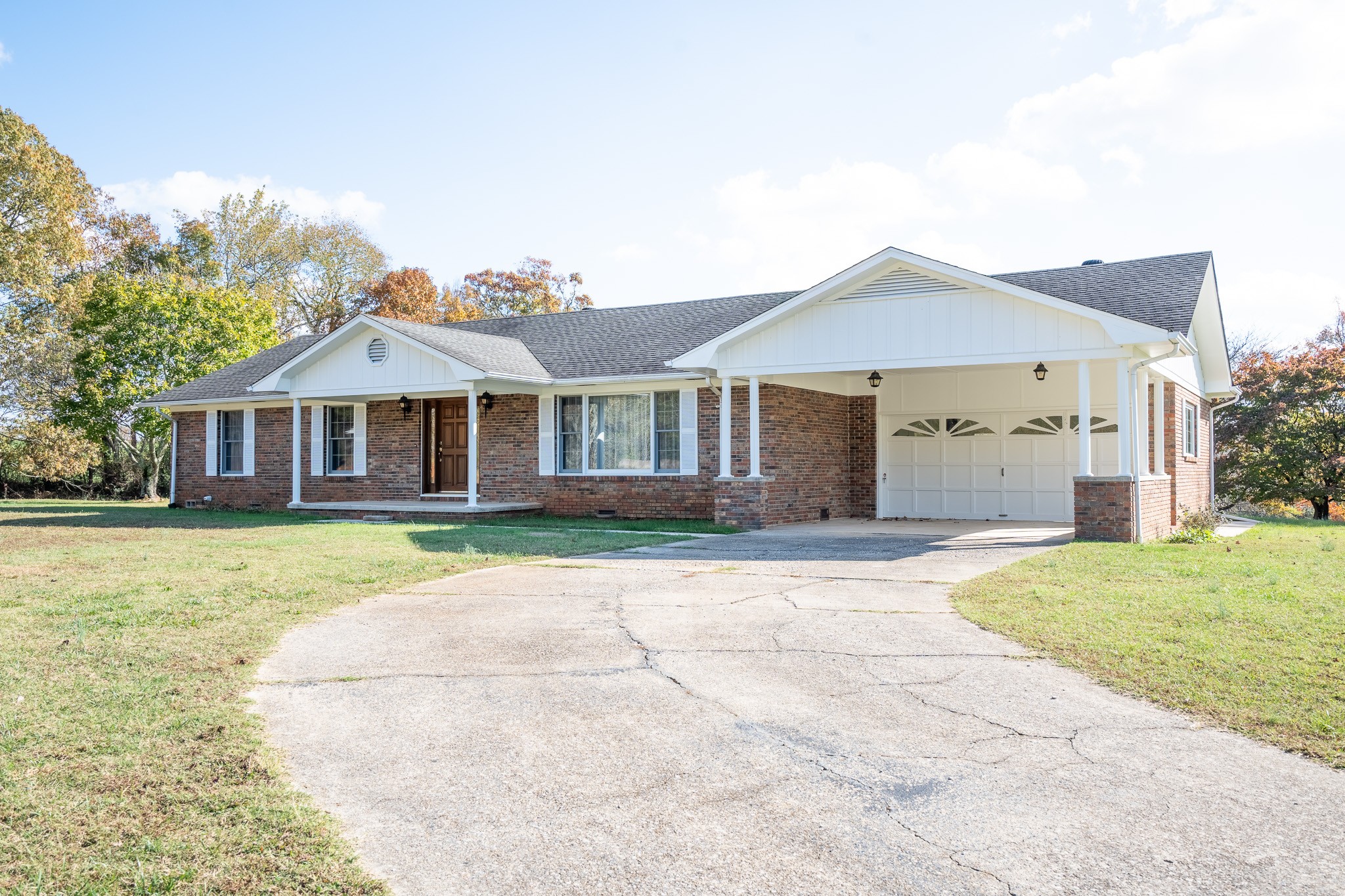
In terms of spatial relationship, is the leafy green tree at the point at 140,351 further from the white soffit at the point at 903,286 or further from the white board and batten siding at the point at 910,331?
the white soffit at the point at 903,286

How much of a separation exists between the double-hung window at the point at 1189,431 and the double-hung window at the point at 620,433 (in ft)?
31.0

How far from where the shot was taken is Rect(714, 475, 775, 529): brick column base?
16109 mm

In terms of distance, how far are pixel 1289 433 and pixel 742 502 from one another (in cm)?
1888

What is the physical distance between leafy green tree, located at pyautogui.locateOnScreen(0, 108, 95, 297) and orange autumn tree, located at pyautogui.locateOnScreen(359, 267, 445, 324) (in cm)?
1377

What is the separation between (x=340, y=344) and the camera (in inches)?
786

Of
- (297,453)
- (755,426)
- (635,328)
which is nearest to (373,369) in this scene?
(297,453)

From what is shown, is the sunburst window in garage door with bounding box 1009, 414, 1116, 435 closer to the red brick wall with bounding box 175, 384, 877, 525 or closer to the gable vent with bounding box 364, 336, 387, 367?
the red brick wall with bounding box 175, 384, 877, 525

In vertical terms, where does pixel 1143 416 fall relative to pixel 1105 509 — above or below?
above

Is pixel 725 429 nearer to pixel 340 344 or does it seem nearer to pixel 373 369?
pixel 373 369

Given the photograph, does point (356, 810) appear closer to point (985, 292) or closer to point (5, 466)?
point (985, 292)

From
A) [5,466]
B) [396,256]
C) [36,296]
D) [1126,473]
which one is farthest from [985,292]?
[396,256]

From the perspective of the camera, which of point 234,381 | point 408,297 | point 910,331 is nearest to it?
point 910,331

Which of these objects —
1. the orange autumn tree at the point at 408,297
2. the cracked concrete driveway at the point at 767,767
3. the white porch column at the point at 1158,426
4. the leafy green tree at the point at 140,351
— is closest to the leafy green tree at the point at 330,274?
the orange autumn tree at the point at 408,297

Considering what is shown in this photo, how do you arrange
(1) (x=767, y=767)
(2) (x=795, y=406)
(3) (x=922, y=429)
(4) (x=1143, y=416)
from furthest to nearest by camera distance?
(3) (x=922, y=429), (2) (x=795, y=406), (4) (x=1143, y=416), (1) (x=767, y=767)
